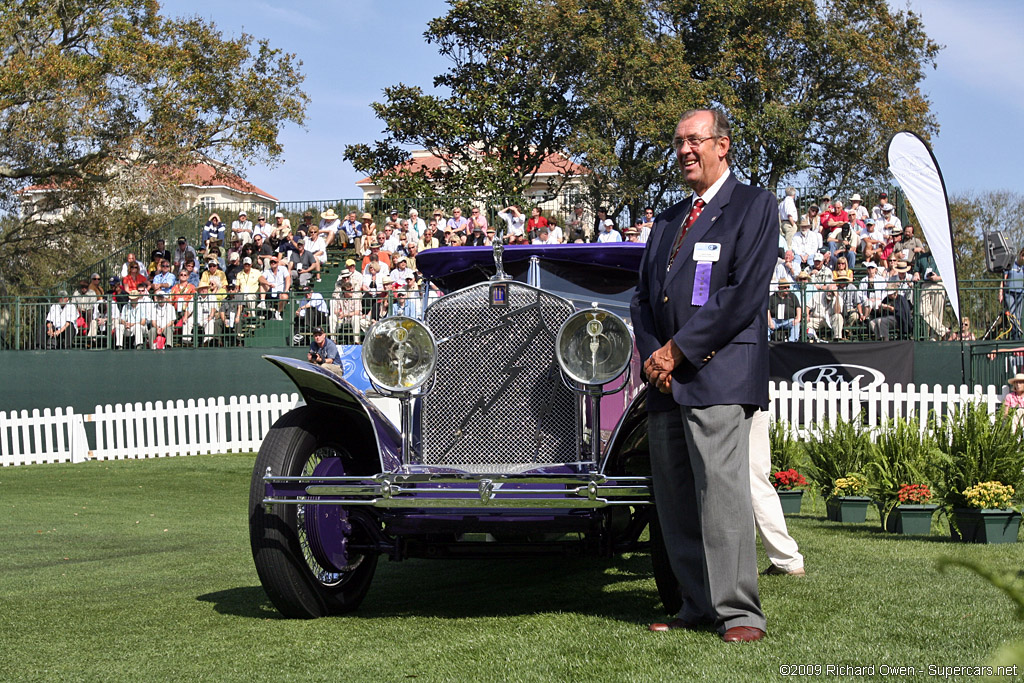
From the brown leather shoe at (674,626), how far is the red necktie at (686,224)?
150 centimetres

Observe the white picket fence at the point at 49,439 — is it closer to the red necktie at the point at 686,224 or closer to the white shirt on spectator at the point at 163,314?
the white shirt on spectator at the point at 163,314

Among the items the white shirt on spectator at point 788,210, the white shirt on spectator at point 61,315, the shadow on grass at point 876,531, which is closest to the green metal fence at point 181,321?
the white shirt on spectator at point 61,315

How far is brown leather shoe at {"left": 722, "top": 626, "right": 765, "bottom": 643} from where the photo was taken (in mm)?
4125

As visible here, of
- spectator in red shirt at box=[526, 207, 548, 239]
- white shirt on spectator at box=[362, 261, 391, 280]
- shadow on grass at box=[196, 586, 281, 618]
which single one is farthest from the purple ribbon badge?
white shirt on spectator at box=[362, 261, 391, 280]

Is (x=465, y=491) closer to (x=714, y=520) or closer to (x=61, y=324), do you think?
(x=714, y=520)

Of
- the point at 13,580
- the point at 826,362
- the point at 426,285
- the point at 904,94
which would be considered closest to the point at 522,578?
the point at 426,285

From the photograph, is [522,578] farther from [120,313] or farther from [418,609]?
[120,313]

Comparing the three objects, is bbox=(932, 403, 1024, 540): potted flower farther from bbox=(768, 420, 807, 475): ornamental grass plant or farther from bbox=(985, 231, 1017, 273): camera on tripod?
bbox=(985, 231, 1017, 273): camera on tripod

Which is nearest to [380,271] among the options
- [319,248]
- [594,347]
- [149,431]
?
[319,248]

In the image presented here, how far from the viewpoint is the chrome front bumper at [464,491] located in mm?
4598

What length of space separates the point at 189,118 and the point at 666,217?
98.3 ft

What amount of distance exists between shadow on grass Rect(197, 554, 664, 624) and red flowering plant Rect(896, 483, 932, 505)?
1.96m

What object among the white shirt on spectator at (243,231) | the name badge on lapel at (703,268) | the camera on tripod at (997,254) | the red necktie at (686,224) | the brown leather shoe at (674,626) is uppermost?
the white shirt on spectator at (243,231)

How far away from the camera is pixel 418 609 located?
5.34 m
